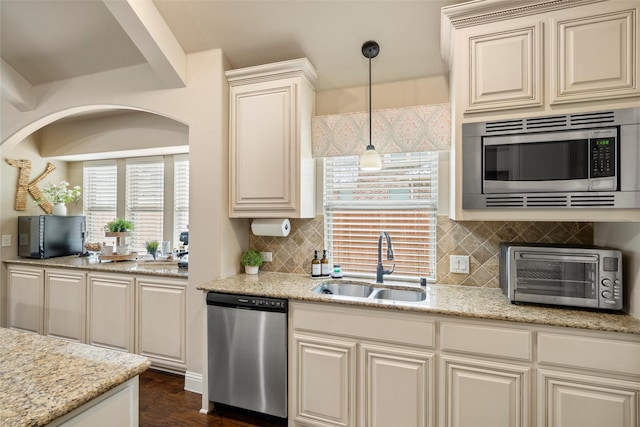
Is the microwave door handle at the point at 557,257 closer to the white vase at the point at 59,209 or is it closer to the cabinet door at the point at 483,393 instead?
the cabinet door at the point at 483,393

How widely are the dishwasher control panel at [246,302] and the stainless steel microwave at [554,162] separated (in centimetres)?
133

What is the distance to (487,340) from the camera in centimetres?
179

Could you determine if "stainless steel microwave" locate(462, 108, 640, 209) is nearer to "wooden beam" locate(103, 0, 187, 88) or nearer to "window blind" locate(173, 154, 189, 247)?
"wooden beam" locate(103, 0, 187, 88)

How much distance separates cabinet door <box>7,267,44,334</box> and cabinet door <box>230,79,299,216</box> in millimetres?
2488

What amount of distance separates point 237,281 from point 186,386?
1031 mm

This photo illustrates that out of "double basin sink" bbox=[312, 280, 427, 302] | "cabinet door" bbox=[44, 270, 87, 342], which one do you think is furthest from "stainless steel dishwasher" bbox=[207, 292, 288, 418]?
"cabinet door" bbox=[44, 270, 87, 342]

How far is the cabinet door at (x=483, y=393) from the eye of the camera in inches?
68.8

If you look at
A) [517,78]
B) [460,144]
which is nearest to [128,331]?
[460,144]

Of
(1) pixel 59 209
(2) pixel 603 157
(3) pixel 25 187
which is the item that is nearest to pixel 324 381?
(2) pixel 603 157

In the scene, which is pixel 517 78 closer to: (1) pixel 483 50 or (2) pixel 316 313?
(1) pixel 483 50

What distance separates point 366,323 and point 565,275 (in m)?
1.13

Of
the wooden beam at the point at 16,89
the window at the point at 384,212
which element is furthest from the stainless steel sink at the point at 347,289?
the wooden beam at the point at 16,89

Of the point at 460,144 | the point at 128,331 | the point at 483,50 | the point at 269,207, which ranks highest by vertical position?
the point at 483,50

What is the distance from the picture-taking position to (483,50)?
1931 millimetres
